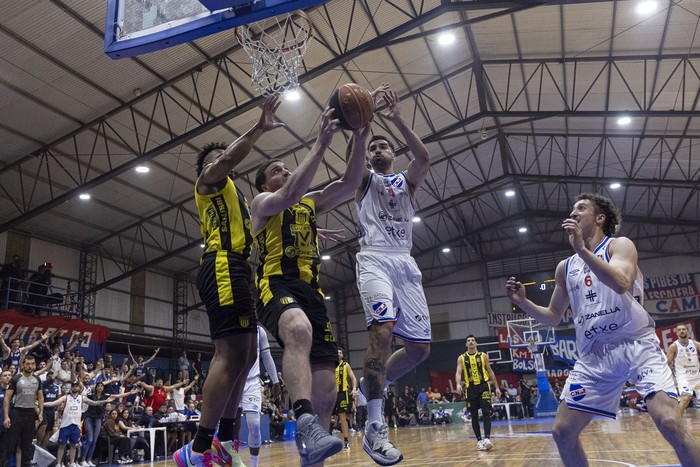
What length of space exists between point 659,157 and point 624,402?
36.1 ft

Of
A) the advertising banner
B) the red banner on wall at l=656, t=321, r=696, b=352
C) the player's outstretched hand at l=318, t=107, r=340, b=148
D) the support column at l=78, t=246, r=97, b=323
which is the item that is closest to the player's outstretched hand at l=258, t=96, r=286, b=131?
the player's outstretched hand at l=318, t=107, r=340, b=148

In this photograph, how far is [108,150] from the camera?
17469mm

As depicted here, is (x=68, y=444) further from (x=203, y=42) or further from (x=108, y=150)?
(x=203, y=42)

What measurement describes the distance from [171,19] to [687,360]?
10.2m

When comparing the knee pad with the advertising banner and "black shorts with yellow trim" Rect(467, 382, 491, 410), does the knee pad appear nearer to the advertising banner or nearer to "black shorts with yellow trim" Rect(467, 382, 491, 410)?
"black shorts with yellow trim" Rect(467, 382, 491, 410)

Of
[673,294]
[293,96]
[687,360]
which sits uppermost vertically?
[293,96]

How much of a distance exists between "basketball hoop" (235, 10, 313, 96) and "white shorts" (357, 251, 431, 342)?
5.16 metres

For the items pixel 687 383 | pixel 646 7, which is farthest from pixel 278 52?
pixel 646 7

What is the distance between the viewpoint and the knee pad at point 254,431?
670 centimetres

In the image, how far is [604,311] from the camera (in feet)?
11.9

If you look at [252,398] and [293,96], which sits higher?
[293,96]

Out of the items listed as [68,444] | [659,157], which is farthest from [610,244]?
[659,157]

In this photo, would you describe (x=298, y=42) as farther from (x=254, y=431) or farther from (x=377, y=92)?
(x=377, y=92)

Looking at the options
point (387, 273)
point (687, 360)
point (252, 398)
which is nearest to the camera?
point (387, 273)
